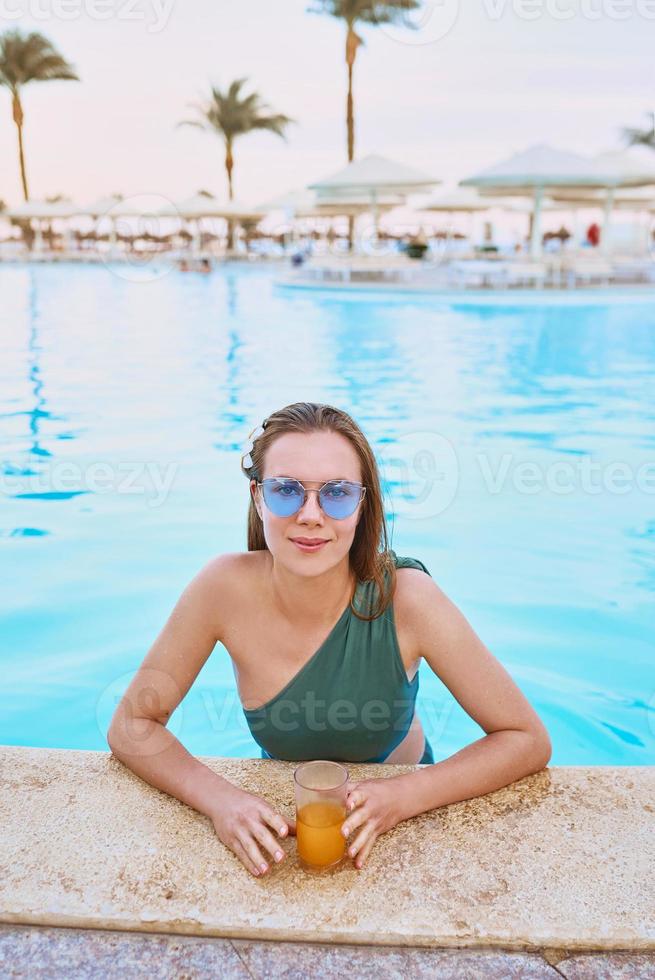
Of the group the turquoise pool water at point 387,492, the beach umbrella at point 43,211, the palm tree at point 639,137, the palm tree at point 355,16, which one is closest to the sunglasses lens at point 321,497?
the turquoise pool water at point 387,492

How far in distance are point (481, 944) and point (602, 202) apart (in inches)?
1049

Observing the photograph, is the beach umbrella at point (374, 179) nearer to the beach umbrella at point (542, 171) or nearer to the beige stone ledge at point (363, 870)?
the beach umbrella at point (542, 171)

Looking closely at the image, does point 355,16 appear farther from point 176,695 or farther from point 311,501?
point 176,695

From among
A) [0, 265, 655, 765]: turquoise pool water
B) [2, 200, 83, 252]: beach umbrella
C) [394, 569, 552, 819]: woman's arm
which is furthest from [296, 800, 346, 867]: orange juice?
[2, 200, 83, 252]: beach umbrella

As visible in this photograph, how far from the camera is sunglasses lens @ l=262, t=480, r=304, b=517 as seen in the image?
71.7 inches

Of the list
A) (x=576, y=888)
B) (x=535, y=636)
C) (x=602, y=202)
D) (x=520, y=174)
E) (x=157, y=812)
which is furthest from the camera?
(x=602, y=202)

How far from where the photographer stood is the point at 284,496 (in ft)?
6.01

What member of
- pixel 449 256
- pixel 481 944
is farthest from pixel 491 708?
pixel 449 256

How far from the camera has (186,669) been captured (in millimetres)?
1953

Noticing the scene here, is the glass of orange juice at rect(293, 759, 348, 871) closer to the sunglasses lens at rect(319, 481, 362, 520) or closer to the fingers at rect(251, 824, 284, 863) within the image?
the fingers at rect(251, 824, 284, 863)

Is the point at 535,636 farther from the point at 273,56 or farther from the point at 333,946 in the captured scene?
the point at 273,56

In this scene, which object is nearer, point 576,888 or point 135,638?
point 576,888

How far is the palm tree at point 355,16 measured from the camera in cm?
2758

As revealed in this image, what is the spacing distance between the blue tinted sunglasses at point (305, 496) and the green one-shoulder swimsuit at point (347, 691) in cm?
21
